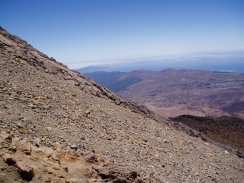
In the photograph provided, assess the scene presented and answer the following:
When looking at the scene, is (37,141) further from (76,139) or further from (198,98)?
(198,98)

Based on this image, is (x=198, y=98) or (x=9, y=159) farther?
(x=198, y=98)

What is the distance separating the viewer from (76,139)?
410 inches

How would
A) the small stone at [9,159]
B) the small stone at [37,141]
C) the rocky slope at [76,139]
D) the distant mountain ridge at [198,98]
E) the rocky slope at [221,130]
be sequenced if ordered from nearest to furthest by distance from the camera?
the small stone at [9,159] → the rocky slope at [76,139] → the small stone at [37,141] → the rocky slope at [221,130] → the distant mountain ridge at [198,98]

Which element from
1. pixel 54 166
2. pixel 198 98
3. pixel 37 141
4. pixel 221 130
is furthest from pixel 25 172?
pixel 198 98

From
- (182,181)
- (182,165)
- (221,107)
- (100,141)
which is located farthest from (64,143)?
(221,107)

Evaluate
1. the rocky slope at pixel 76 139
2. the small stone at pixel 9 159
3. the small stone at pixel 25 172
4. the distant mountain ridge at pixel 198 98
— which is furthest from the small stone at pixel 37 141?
the distant mountain ridge at pixel 198 98

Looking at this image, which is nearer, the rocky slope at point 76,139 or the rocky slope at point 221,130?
the rocky slope at point 76,139

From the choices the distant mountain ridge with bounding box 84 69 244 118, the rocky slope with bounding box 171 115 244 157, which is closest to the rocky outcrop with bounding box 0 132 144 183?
the rocky slope with bounding box 171 115 244 157

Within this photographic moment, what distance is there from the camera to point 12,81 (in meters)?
13.9

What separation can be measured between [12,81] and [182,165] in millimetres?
8912

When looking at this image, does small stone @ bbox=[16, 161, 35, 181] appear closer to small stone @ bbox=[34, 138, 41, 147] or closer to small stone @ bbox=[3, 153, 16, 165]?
small stone @ bbox=[3, 153, 16, 165]

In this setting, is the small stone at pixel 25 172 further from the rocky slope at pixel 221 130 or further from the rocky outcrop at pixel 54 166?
the rocky slope at pixel 221 130

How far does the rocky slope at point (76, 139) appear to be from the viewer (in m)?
7.57

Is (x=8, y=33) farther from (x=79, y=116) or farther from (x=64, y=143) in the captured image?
(x=64, y=143)
